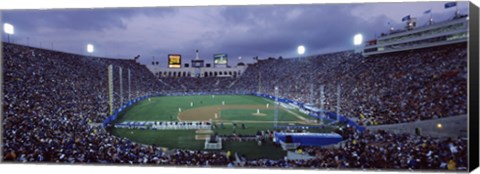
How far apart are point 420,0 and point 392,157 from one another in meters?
5.83

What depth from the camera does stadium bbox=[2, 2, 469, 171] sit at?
1255cm

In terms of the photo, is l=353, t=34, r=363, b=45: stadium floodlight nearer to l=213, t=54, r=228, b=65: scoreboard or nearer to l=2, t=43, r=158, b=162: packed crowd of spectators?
l=213, t=54, r=228, b=65: scoreboard

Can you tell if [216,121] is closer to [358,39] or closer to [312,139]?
[312,139]

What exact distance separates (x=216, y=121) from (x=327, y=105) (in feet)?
20.4

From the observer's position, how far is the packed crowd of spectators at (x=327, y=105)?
40.7ft

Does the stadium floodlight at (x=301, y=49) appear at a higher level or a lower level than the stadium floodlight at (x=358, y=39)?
lower

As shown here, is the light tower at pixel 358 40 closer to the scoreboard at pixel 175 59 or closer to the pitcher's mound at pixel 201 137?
the pitcher's mound at pixel 201 137

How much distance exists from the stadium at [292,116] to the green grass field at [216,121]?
10cm

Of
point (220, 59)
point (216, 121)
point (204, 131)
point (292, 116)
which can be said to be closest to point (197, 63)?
point (220, 59)

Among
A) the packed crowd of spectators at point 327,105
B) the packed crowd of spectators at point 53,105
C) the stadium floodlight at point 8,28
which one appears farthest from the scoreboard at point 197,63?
the stadium floodlight at point 8,28

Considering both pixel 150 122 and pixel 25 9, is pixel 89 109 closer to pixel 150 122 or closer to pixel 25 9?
pixel 150 122

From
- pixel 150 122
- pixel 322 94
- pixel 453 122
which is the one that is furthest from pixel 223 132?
pixel 453 122

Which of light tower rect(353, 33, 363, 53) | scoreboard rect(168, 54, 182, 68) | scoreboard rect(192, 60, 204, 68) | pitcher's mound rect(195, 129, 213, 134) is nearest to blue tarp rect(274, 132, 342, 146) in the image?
pitcher's mound rect(195, 129, 213, 134)

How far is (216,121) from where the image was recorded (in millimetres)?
19328
